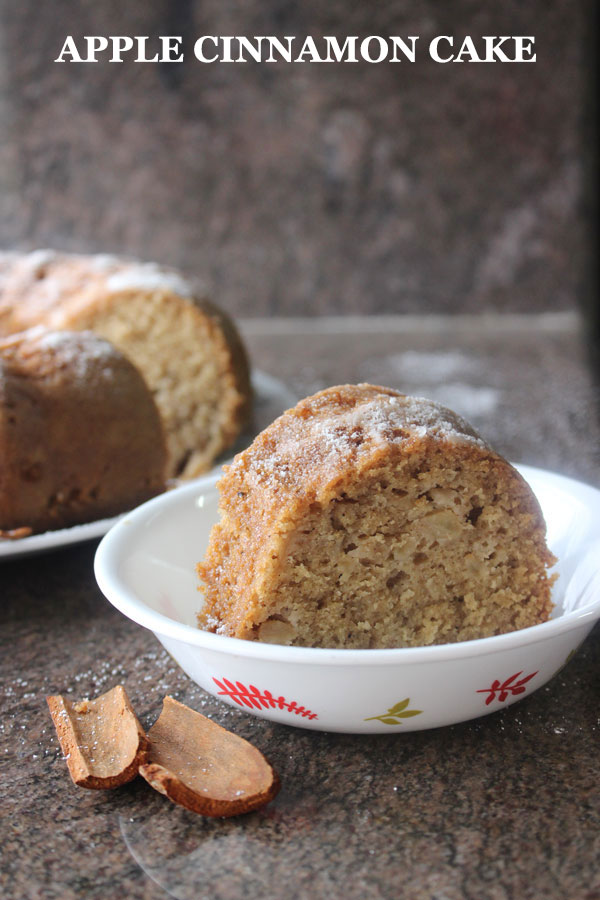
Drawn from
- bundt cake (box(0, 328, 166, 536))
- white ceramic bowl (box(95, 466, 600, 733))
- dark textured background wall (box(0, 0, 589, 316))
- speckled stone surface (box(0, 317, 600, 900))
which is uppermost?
dark textured background wall (box(0, 0, 589, 316))

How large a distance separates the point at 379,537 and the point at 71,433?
21.8 inches

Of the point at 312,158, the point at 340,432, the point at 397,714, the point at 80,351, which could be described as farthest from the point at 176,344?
the point at 312,158

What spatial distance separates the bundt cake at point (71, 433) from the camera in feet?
3.70

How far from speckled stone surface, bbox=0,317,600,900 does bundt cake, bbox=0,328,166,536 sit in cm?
17

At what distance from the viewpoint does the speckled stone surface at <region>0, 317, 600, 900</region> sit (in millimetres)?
601

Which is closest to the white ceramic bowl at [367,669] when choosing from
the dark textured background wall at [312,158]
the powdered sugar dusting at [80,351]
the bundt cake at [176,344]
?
the powdered sugar dusting at [80,351]

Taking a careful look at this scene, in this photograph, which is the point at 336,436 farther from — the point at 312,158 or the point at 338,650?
the point at 312,158

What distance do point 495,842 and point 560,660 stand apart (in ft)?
→ 0.57

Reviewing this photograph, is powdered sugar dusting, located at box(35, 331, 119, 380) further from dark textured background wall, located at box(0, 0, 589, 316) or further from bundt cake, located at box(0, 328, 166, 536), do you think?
dark textured background wall, located at box(0, 0, 589, 316)

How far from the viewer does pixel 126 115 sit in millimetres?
2721

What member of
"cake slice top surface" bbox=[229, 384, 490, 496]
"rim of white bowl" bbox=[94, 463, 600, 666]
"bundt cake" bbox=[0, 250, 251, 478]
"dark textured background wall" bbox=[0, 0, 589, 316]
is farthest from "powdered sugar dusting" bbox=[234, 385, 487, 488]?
"dark textured background wall" bbox=[0, 0, 589, 316]

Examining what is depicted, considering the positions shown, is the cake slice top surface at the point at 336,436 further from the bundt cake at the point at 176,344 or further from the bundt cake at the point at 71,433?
the bundt cake at the point at 176,344

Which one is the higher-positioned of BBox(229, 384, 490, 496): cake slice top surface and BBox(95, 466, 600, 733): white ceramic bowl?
BBox(229, 384, 490, 496): cake slice top surface

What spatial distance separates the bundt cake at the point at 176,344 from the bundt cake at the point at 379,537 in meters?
0.83
